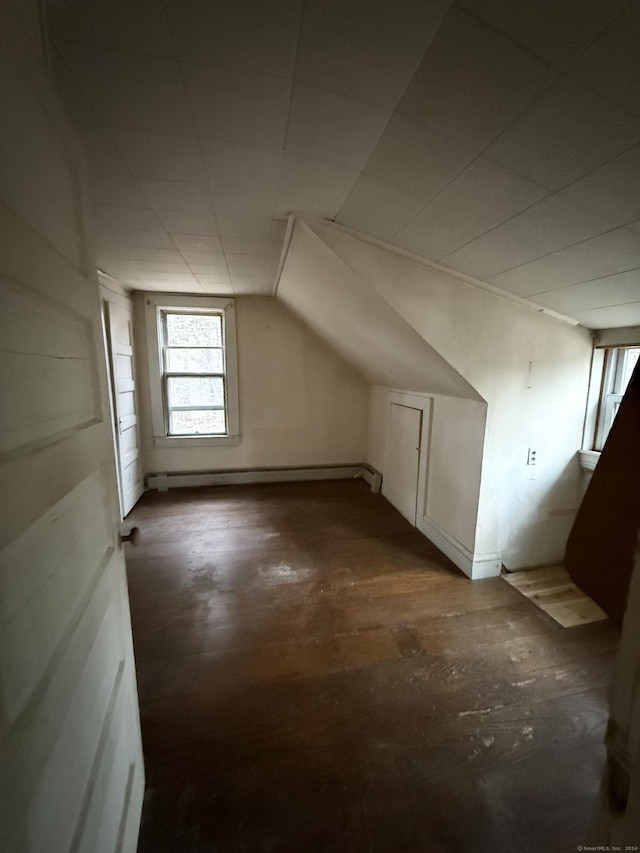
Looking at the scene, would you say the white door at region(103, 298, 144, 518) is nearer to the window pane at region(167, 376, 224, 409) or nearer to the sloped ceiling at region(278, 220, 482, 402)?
the window pane at region(167, 376, 224, 409)

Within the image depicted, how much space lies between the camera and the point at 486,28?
0.70 meters

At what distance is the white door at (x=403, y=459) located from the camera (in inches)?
121

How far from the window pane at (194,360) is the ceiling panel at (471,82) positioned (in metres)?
3.30

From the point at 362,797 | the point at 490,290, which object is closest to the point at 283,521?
the point at 362,797

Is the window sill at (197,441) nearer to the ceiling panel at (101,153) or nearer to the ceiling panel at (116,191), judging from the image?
the ceiling panel at (116,191)

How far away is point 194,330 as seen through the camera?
12.5 ft

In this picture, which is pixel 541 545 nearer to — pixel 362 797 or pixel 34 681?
pixel 362 797

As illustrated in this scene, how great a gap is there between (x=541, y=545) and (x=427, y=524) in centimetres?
83

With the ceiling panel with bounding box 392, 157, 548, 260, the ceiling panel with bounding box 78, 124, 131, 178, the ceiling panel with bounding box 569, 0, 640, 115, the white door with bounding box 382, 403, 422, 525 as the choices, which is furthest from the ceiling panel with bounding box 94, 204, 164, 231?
the white door with bounding box 382, 403, 422, 525

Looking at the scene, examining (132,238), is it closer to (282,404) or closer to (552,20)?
(552,20)

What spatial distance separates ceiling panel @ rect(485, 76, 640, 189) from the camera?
80 centimetres

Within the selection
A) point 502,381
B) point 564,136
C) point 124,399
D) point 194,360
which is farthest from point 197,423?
point 564,136

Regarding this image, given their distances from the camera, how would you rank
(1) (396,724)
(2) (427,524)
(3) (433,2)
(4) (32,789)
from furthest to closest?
(2) (427,524), (1) (396,724), (3) (433,2), (4) (32,789)

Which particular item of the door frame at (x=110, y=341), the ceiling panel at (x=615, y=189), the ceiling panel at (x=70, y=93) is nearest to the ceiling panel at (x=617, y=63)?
the ceiling panel at (x=615, y=189)
